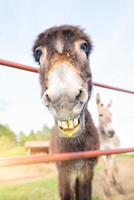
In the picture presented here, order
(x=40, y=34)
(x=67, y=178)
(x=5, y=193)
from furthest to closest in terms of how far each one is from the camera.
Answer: (x=5, y=193) < (x=40, y=34) < (x=67, y=178)

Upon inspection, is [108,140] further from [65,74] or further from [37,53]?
[65,74]

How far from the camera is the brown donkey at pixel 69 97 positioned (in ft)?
4.40

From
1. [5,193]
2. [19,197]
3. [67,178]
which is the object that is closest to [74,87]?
[67,178]

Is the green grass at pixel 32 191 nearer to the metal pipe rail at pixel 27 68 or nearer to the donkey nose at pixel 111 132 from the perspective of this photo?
the donkey nose at pixel 111 132

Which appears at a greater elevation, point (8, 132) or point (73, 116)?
point (8, 132)

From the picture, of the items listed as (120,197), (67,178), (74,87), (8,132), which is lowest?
(120,197)

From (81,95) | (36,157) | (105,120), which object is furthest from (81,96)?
(105,120)

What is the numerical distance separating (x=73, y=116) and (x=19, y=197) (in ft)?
12.9

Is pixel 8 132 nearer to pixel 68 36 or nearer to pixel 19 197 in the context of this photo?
pixel 19 197

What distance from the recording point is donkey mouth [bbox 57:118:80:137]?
55.8 inches

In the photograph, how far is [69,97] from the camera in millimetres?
1300

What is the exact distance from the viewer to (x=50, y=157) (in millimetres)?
1050

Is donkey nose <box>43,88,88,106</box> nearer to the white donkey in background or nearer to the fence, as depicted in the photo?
the fence

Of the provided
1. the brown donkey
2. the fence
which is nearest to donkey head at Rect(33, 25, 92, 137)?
the brown donkey
